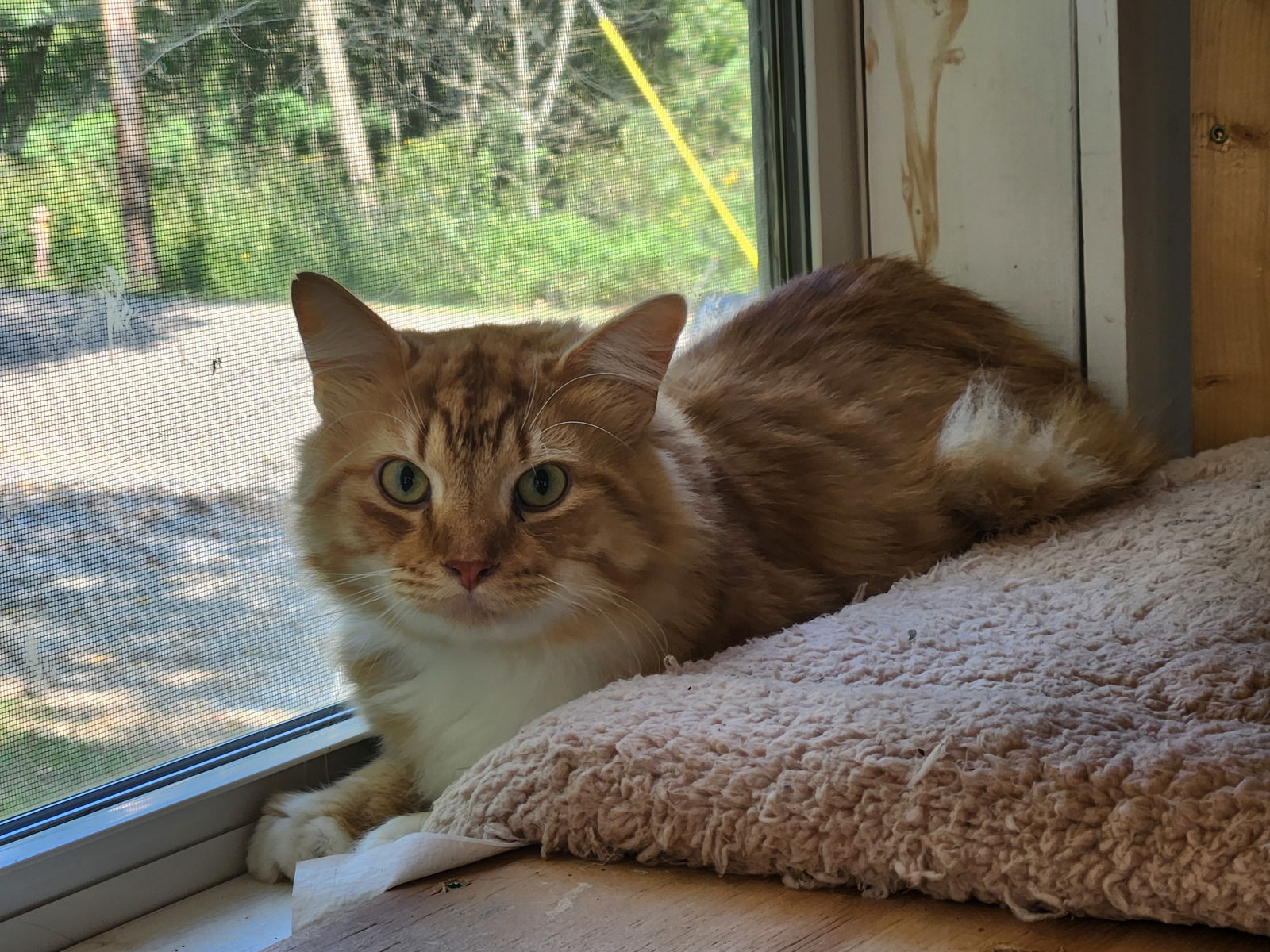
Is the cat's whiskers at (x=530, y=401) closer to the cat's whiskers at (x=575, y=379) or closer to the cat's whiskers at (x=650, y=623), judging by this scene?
the cat's whiskers at (x=575, y=379)

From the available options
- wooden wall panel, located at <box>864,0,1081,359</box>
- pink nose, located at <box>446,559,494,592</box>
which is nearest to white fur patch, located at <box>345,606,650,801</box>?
pink nose, located at <box>446,559,494,592</box>

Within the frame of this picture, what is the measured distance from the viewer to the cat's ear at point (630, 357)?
152 cm

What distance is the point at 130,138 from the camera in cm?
151

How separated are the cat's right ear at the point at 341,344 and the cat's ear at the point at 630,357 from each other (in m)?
0.23

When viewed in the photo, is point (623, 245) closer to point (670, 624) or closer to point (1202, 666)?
point (670, 624)

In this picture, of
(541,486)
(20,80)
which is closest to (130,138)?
(20,80)

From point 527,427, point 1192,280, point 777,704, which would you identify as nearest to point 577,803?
point 777,704

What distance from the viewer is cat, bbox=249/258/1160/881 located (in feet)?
4.81

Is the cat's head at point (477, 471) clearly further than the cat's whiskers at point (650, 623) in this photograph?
No

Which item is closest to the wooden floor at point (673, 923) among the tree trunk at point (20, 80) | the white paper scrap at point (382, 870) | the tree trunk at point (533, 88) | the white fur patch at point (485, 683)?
the white paper scrap at point (382, 870)

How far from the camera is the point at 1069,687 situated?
1337 mm

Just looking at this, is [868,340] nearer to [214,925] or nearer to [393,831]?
[393,831]

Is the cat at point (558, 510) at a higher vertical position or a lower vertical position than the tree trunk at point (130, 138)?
lower

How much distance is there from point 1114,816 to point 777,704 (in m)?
0.39
